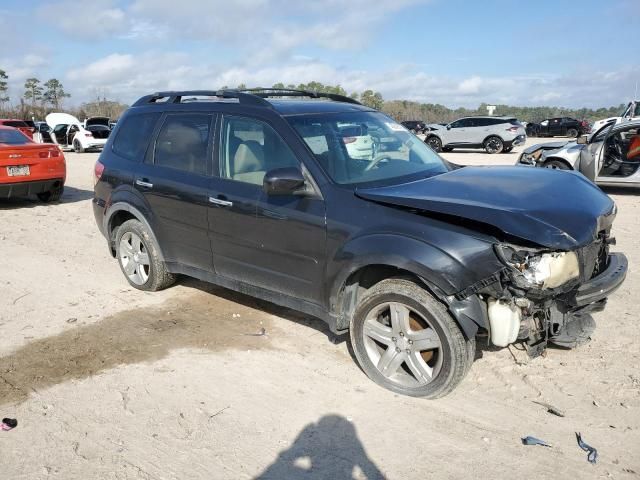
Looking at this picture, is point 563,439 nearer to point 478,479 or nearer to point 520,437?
point 520,437

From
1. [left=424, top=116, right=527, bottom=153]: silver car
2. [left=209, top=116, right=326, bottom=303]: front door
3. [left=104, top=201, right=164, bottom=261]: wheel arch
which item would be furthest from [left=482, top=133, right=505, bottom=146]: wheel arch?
[left=209, top=116, right=326, bottom=303]: front door

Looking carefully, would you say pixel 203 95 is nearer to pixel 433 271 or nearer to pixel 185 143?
pixel 185 143

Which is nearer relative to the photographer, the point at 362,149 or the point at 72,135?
the point at 362,149

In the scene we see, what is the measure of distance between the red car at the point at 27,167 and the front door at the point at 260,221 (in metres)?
7.37

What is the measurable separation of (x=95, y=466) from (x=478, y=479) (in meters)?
2.08

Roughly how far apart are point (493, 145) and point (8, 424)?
24.5 metres

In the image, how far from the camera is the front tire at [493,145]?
82.5 ft

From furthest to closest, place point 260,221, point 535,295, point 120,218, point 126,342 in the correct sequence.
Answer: point 120,218 → point 126,342 → point 260,221 → point 535,295

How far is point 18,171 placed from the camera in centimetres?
1052

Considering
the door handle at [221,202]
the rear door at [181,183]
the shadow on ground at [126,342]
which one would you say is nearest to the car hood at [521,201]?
the door handle at [221,202]

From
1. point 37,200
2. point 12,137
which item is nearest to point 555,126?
point 37,200

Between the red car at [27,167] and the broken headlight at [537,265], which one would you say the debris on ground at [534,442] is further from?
the red car at [27,167]

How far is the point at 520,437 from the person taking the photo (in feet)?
11.0

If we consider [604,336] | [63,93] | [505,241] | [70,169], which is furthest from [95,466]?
[63,93]
